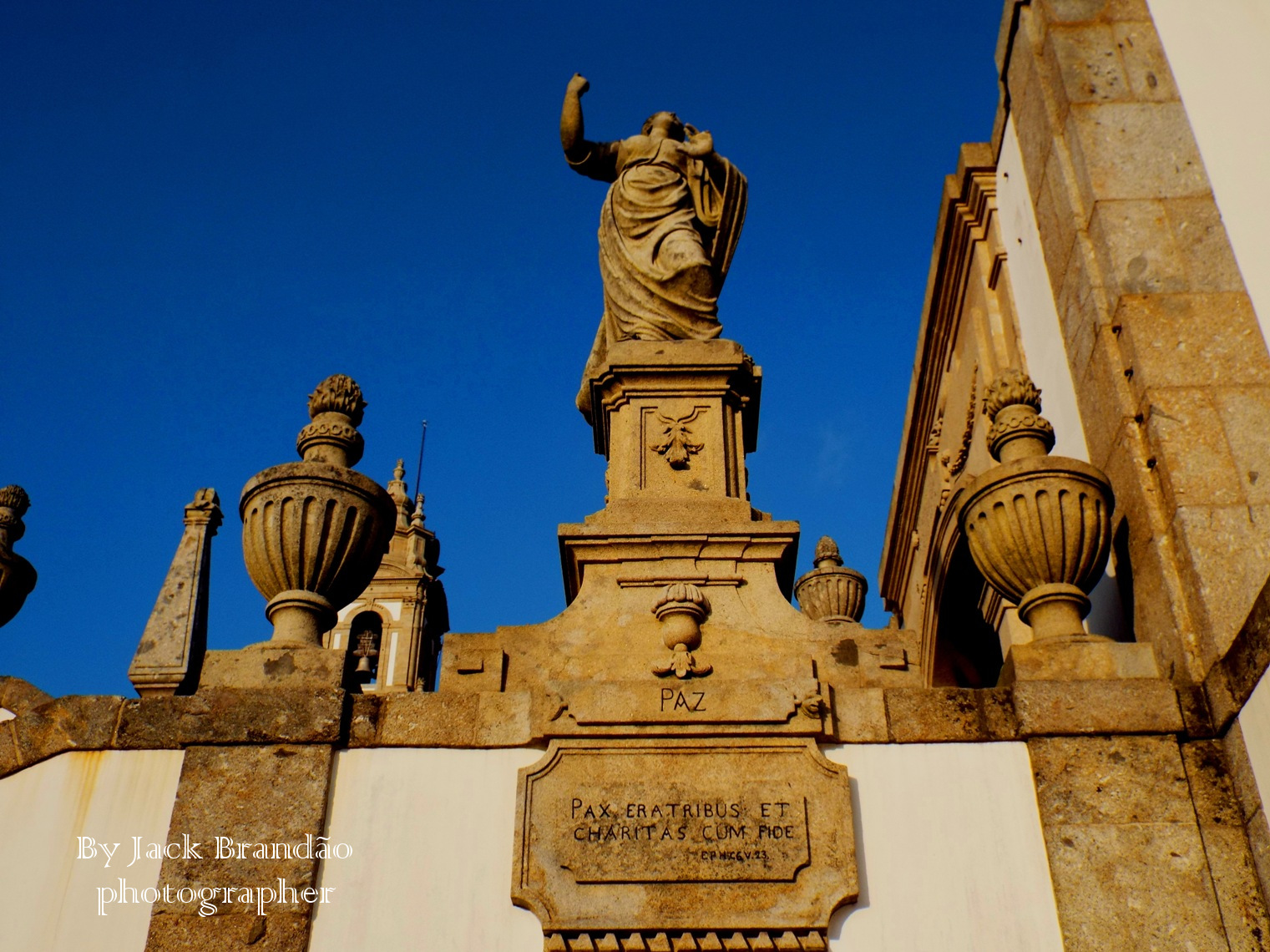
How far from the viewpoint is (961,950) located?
5.58m

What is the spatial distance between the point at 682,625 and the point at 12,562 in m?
4.12

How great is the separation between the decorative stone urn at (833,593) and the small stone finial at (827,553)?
0.36m

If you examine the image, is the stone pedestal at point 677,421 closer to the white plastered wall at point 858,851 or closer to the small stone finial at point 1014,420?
the small stone finial at point 1014,420

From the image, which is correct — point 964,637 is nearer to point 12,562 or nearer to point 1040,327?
point 1040,327

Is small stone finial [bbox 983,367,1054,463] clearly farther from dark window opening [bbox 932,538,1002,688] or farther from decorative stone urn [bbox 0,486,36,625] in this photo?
decorative stone urn [bbox 0,486,36,625]

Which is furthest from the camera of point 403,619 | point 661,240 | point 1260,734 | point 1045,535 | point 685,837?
point 403,619

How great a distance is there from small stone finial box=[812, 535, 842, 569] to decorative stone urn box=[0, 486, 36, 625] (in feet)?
21.1

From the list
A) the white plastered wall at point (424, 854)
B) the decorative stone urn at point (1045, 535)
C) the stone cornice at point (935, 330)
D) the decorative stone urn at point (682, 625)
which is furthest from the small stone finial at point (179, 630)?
the stone cornice at point (935, 330)

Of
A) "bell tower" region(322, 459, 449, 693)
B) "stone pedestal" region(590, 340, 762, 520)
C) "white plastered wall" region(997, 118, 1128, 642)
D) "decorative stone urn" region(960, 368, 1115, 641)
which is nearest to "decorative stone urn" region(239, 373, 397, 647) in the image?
"stone pedestal" region(590, 340, 762, 520)

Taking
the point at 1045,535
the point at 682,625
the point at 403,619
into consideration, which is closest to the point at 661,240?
the point at 682,625

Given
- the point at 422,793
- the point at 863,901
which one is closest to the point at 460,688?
the point at 422,793

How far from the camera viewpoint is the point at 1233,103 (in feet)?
27.0

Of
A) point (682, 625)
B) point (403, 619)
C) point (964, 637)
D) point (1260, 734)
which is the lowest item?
point (1260, 734)

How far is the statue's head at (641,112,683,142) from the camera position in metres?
9.48
